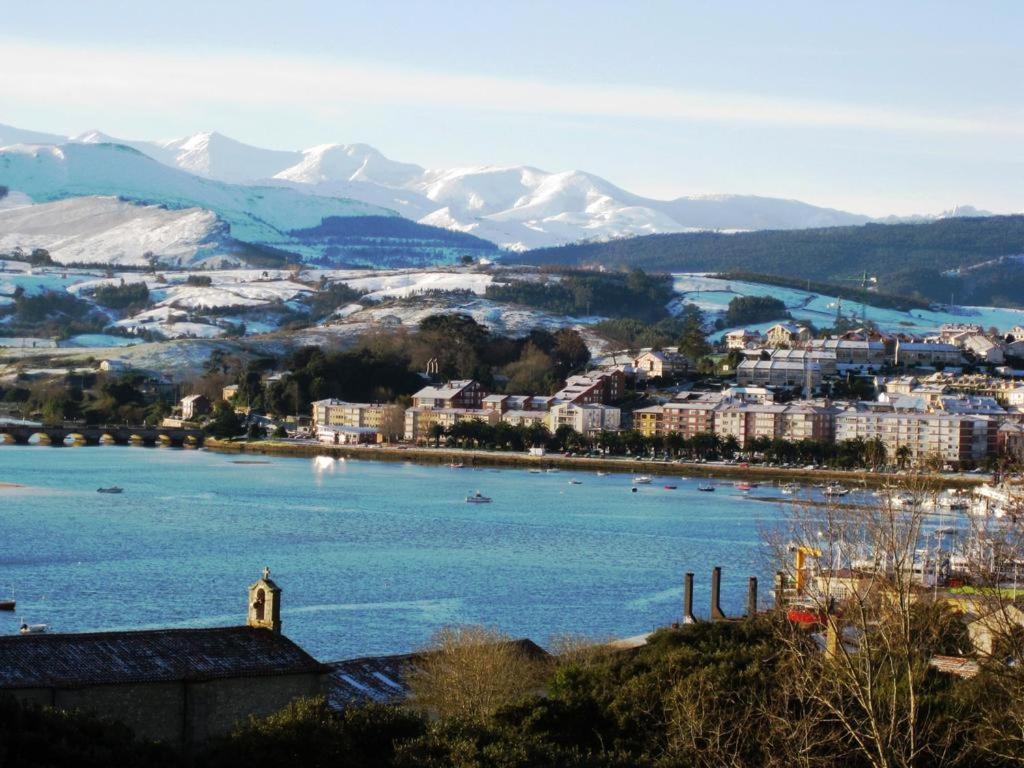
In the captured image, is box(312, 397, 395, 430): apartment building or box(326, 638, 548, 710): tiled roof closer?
box(326, 638, 548, 710): tiled roof

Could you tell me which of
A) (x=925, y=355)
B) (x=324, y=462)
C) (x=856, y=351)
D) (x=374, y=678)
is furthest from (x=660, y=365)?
(x=374, y=678)

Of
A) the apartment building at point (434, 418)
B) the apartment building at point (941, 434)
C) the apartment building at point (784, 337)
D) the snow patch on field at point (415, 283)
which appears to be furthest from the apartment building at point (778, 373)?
the snow patch on field at point (415, 283)

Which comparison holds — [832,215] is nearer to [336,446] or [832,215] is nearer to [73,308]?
[73,308]

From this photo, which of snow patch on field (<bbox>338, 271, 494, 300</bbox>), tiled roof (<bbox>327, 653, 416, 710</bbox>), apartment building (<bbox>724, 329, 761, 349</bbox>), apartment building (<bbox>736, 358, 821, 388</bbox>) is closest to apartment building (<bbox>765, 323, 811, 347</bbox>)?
apartment building (<bbox>724, 329, 761, 349</bbox>)

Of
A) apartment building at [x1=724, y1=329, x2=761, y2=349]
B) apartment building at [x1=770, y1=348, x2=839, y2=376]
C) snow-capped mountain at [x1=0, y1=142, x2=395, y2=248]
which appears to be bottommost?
apartment building at [x1=770, y1=348, x2=839, y2=376]

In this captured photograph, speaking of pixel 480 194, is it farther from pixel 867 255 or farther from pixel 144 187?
pixel 867 255

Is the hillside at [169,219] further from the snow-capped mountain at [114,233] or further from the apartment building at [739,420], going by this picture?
the apartment building at [739,420]

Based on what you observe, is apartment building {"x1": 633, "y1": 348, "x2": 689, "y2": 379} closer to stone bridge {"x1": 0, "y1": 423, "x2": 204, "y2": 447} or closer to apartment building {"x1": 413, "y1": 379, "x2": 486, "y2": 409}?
apartment building {"x1": 413, "y1": 379, "x2": 486, "y2": 409}
